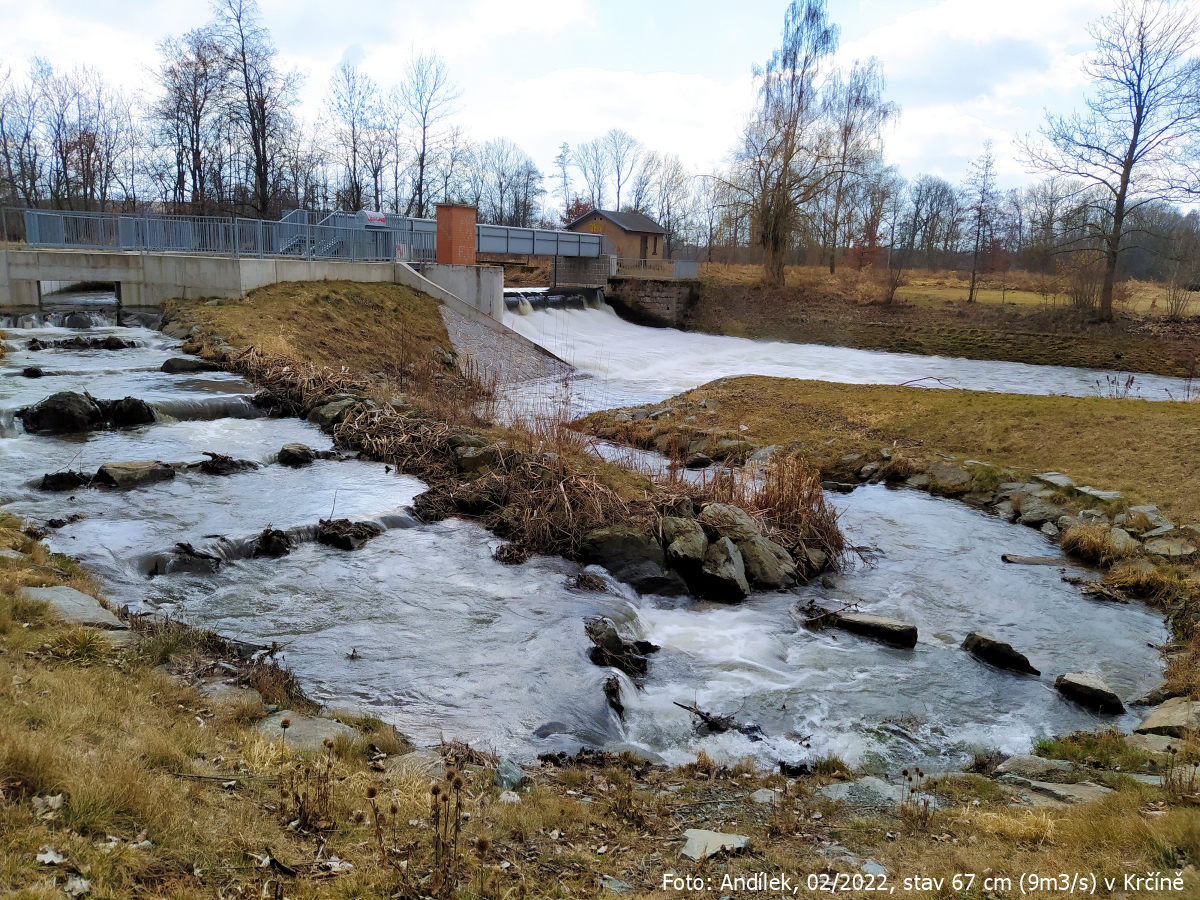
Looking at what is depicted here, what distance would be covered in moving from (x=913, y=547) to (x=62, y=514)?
11221 mm

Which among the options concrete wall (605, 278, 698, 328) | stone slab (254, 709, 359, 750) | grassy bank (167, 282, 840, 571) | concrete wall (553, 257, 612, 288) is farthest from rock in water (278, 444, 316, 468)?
concrete wall (553, 257, 612, 288)

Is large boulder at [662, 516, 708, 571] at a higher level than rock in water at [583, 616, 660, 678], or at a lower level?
higher

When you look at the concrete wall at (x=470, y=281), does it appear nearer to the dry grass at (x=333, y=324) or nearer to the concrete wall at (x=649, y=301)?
the dry grass at (x=333, y=324)

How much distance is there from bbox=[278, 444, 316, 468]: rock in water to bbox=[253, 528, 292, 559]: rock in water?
3367mm

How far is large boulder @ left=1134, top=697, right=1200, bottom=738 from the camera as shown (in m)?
6.76

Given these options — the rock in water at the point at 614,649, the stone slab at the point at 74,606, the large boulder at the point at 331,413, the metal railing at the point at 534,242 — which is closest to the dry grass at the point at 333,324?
the large boulder at the point at 331,413

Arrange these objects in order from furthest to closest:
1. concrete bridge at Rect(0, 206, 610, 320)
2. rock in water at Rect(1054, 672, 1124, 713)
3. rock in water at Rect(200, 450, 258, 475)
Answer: concrete bridge at Rect(0, 206, 610, 320), rock in water at Rect(200, 450, 258, 475), rock in water at Rect(1054, 672, 1124, 713)

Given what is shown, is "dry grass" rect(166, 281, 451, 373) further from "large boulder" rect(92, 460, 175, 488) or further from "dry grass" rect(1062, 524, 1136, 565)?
"dry grass" rect(1062, 524, 1136, 565)

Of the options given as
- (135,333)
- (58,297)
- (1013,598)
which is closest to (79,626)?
(1013,598)

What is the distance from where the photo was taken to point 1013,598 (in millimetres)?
10445

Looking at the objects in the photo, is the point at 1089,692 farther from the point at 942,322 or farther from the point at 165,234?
the point at 942,322

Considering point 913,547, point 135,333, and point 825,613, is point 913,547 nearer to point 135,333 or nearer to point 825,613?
point 825,613

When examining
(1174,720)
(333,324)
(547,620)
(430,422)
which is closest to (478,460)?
(430,422)

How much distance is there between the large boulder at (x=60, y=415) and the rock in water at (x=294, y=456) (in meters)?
3.35
